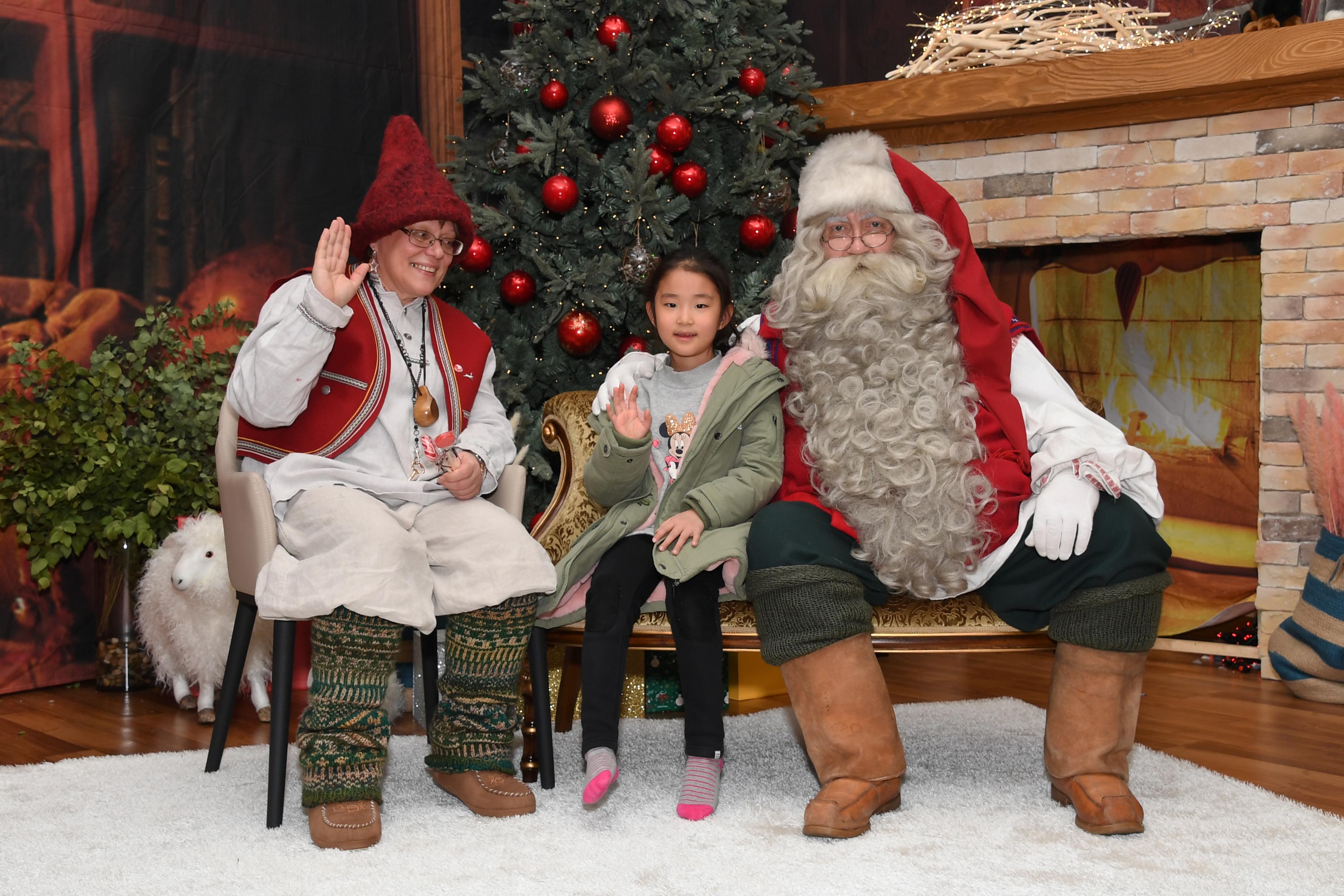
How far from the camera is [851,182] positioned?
271 cm

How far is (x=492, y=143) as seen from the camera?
374cm

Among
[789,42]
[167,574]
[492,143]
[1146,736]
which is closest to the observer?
[1146,736]

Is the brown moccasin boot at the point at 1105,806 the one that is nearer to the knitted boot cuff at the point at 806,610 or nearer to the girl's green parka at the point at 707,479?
the knitted boot cuff at the point at 806,610

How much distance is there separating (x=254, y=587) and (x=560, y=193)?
1.59 meters

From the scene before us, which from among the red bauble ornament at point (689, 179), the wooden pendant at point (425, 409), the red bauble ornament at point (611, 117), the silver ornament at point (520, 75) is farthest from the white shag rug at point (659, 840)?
the silver ornament at point (520, 75)

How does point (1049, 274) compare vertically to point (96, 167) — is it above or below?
below

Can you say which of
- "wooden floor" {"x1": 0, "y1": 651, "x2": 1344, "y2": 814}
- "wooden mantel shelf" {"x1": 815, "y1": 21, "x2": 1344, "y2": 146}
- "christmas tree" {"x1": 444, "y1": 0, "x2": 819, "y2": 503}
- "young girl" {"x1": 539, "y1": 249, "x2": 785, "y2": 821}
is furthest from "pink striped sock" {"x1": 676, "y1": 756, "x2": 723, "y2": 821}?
"wooden mantel shelf" {"x1": 815, "y1": 21, "x2": 1344, "y2": 146}

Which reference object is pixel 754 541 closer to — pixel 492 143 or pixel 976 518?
pixel 976 518

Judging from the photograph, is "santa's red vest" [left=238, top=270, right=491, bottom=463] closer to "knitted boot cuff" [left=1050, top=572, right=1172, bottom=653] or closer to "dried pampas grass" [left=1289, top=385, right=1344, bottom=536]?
"knitted boot cuff" [left=1050, top=572, right=1172, bottom=653]

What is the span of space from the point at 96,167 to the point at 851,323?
2656 millimetres

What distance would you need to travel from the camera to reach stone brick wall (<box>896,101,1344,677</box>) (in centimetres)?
385

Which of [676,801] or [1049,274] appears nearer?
[676,801]

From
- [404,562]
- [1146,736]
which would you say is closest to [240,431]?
[404,562]

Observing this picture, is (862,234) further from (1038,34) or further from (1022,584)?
(1038,34)
